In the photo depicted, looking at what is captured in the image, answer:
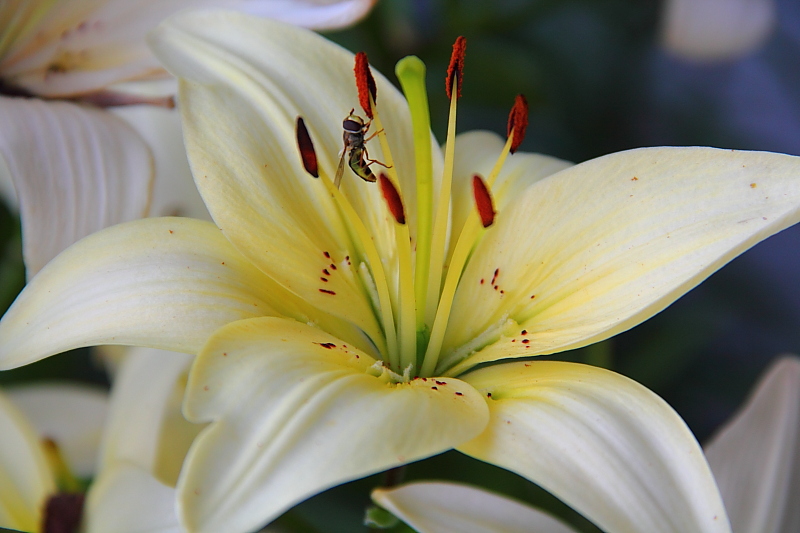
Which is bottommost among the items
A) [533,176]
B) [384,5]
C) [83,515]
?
[83,515]

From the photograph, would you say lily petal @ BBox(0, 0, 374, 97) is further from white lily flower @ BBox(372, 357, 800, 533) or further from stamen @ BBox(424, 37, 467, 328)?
white lily flower @ BBox(372, 357, 800, 533)

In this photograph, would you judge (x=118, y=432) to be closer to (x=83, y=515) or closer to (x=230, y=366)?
(x=83, y=515)

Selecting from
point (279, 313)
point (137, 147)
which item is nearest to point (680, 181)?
point (279, 313)

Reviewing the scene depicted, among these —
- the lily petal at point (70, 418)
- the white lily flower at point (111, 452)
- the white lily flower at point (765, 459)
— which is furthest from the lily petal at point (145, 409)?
the white lily flower at point (765, 459)

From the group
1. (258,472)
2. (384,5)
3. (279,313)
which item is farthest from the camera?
(384,5)

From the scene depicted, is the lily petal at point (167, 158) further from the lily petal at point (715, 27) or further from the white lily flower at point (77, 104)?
the lily petal at point (715, 27)

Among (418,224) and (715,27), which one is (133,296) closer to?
(418,224)

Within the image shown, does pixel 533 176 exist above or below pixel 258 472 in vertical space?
above
